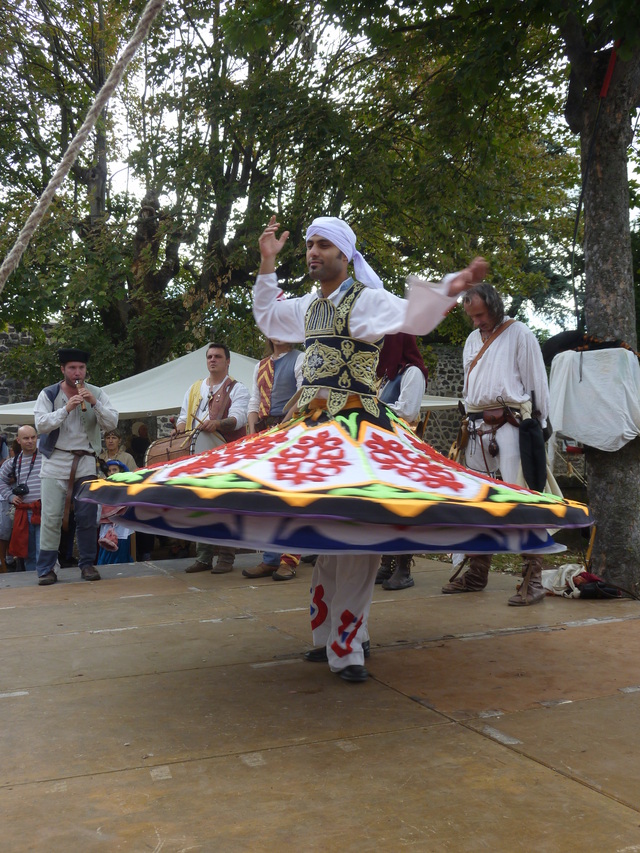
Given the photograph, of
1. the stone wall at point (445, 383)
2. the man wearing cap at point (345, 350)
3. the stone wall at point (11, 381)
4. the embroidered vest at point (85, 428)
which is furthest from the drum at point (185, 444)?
the stone wall at point (445, 383)

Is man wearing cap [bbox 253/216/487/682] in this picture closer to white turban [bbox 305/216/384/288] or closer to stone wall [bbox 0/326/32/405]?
white turban [bbox 305/216/384/288]

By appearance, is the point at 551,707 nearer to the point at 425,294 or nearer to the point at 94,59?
the point at 425,294

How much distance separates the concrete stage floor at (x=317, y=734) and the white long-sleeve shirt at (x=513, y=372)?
4.27ft

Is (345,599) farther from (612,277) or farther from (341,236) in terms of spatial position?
(612,277)

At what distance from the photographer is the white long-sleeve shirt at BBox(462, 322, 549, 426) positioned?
5.29m

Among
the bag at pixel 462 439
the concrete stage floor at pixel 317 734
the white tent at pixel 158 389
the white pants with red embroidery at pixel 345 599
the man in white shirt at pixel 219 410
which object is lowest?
the concrete stage floor at pixel 317 734

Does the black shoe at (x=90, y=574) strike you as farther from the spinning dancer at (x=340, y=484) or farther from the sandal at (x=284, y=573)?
the spinning dancer at (x=340, y=484)

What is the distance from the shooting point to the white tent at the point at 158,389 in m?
10.6

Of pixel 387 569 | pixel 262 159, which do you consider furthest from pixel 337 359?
pixel 262 159

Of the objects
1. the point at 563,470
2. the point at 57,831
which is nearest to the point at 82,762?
the point at 57,831

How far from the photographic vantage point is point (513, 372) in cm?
532

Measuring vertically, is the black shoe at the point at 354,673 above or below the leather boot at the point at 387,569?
below

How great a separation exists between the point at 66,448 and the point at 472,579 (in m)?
3.28

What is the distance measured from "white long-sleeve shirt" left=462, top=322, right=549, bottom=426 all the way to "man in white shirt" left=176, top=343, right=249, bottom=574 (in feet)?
8.12
